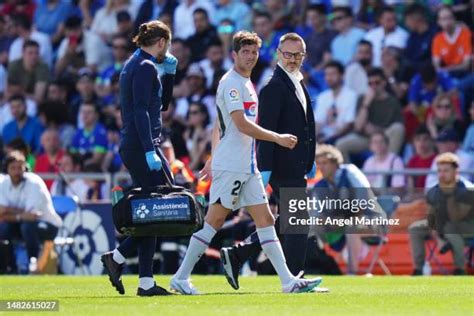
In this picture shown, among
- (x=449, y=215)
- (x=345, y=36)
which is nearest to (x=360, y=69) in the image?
(x=345, y=36)

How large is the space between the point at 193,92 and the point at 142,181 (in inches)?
426

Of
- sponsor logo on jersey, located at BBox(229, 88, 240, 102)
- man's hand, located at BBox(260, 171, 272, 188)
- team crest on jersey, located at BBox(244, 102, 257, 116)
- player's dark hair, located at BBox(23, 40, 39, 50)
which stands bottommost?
man's hand, located at BBox(260, 171, 272, 188)

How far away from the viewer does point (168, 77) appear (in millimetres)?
12352

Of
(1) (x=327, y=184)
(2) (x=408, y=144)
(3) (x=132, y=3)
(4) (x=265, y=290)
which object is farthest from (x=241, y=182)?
(3) (x=132, y=3)

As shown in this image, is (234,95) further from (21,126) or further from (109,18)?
(109,18)

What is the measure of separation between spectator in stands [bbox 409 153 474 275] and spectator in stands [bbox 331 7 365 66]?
4.61 metres

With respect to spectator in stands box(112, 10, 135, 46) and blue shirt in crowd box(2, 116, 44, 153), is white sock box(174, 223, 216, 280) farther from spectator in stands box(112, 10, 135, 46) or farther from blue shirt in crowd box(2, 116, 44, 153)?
spectator in stands box(112, 10, 135, 46)

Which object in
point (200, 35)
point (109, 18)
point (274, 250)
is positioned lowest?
point (274, 250)

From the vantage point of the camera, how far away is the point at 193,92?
22.6 m

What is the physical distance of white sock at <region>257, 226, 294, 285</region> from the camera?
11.8 metres

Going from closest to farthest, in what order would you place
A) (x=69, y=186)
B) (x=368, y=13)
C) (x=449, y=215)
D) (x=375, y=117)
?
(x=449, y=215) → (x=69, y=186) → (x=375, y=117) → (x=368, y=13)

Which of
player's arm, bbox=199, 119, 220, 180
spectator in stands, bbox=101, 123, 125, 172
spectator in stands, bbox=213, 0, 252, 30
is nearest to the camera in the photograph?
player's arm, bbox=199, 119, 220, 180

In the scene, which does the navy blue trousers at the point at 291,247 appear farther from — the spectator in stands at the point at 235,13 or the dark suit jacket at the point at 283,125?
the spectator in stands at the point at 235,13

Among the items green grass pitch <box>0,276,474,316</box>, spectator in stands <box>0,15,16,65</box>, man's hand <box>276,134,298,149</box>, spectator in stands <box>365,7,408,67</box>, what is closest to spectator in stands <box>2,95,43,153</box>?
spectator in stands <box>0,15,16,65</box>
